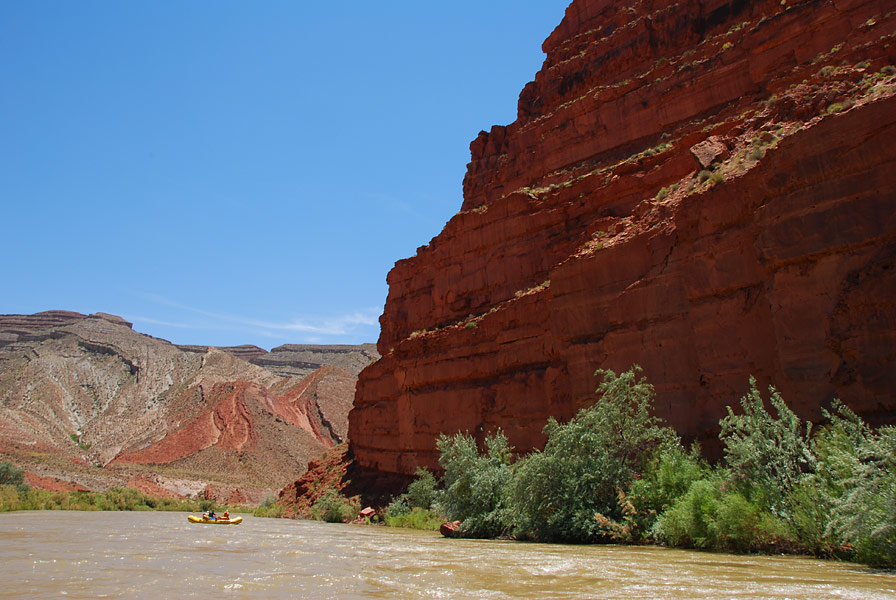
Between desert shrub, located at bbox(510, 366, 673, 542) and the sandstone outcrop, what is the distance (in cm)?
4245

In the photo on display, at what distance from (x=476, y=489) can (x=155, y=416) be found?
7721 centimetres

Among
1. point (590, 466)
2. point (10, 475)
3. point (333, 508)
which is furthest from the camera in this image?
point (10, 475)

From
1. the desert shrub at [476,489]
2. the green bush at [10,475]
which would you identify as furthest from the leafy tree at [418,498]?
the green bush at [10,475]

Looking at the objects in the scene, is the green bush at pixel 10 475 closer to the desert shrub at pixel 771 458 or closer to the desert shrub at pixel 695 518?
the desert shrub at pixel 695 518

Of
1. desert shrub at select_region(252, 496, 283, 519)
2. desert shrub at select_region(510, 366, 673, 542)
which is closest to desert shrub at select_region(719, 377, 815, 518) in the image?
desert shrub at select_region(510, 366, 673, 542)

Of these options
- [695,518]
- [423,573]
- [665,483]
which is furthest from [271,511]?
[423,573]

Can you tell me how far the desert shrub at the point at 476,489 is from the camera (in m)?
19.6

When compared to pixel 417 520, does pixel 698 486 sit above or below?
above

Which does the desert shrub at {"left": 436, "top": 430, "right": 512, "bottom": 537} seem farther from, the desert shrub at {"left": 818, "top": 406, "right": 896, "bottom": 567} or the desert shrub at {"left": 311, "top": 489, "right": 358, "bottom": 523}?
the desert shrub at {"left": 311, "top": 489, "right": 358, "bottom": 523}

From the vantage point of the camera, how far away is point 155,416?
87.1 metres

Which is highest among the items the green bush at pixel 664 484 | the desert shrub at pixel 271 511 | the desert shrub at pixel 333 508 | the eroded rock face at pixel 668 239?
the eroded rock face at pixel 668 239

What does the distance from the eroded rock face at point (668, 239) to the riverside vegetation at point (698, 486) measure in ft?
4.76

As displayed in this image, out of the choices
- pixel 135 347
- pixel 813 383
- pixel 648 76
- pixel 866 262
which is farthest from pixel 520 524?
pixel 135 347

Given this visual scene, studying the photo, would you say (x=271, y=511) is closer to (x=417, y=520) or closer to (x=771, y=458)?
(x=417, y=520)
